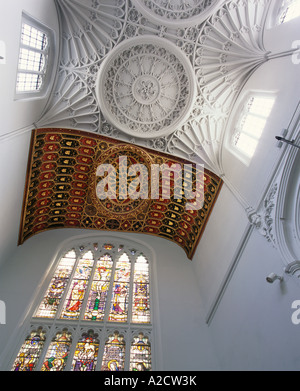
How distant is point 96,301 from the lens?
36.4 ft

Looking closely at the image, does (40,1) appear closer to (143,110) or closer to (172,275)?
(143,110)

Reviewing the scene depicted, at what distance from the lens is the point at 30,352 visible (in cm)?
895

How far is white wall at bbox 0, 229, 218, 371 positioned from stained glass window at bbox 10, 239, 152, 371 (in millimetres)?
519

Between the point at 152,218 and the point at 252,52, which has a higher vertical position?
A: the point at 252,52

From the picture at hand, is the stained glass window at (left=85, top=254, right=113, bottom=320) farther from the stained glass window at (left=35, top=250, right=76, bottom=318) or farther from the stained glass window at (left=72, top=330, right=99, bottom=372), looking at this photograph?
the stained glass window at (left=35, top=250, right=76, bottom=318)

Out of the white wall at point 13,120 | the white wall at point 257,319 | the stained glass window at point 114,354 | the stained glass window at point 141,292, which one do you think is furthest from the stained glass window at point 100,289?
the white wall at point 257,319

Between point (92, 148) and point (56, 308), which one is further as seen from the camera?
point (92, 148)

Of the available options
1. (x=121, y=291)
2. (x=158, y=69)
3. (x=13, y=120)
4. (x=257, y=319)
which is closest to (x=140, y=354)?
(x=121, y=291)

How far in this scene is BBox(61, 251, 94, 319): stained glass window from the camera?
10562 mm

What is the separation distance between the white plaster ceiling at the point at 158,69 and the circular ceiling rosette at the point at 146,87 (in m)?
0.04

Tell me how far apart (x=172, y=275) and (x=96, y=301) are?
3.53 meters
